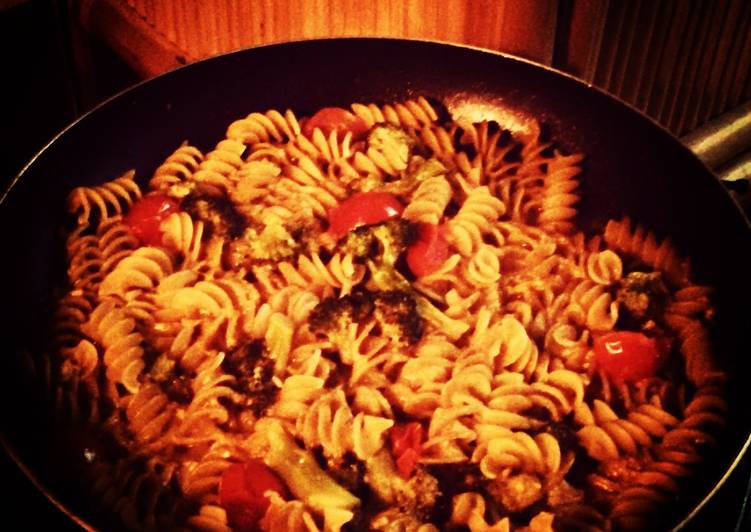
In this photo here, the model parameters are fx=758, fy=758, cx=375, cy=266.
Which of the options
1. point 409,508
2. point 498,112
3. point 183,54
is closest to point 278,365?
point 409,508

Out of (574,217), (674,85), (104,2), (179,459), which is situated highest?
(104,2)

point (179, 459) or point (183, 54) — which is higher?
point (183, 54)

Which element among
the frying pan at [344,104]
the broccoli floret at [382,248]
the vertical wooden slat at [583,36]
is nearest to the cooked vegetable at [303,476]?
the frying pan at [344,104]

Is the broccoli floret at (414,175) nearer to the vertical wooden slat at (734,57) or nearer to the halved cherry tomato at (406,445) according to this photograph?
the halved cherry tomato at (406,445)

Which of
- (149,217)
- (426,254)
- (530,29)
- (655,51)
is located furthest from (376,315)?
(655,51)

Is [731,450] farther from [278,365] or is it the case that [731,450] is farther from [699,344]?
[278,365]

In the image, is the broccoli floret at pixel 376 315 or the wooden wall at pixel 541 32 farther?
the wooden wall at pixel 541 32

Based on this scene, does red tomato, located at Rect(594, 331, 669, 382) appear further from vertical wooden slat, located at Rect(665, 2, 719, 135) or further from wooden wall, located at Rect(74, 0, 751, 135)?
vertical wooden slat, located at Rect(665, 2, 719, 135)
